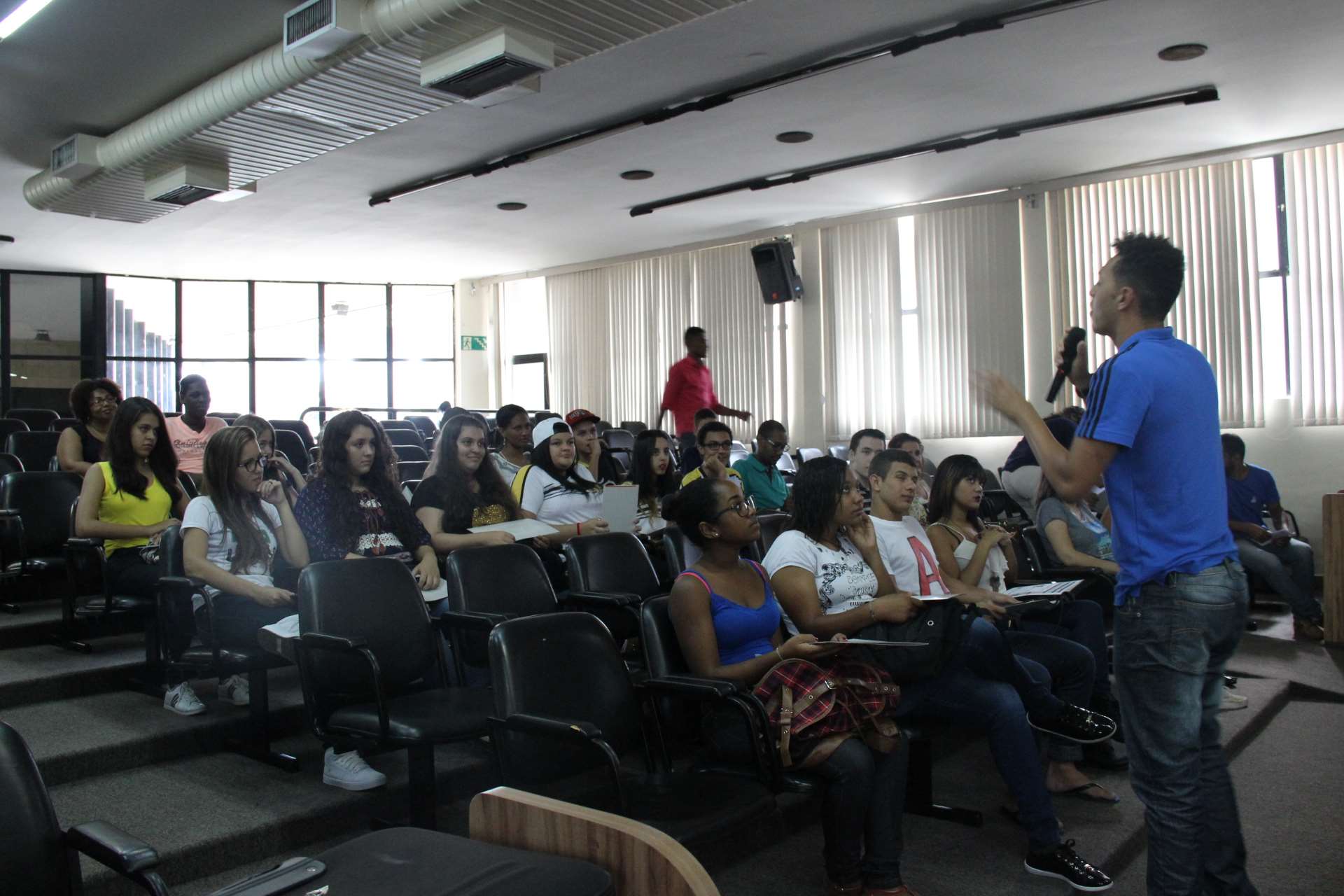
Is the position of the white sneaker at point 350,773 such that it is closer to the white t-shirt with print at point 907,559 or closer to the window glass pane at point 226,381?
the white t-shirt with print at point 907,559

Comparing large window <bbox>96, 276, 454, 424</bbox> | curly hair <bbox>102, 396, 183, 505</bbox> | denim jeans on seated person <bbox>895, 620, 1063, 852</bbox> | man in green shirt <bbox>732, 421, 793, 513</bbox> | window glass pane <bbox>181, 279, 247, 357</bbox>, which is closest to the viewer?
denim jeans on seated person <bbox>895, 620, 1063, 852</bbox>

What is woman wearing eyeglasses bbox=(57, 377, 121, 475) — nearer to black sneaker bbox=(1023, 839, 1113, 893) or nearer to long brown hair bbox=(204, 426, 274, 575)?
long brown hair bbox=(204, 426, 274, 575)

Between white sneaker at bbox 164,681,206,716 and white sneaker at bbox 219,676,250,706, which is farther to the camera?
white sneaker at bbox 219,676,250,706

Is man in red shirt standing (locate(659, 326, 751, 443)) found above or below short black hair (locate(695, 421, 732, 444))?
above

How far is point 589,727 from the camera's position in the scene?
2.22m

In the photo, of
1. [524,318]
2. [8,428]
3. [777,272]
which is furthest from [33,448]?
[524,318]

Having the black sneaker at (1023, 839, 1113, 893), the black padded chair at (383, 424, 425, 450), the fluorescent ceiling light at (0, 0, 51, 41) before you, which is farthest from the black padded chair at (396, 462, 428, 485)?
the black sneaker at (1023, 839, 1113, 893)

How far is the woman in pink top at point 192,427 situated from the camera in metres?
5.62

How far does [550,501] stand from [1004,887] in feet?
8.31

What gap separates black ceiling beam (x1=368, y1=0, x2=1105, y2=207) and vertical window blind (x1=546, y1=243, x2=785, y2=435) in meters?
3.41

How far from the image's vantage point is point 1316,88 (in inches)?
248

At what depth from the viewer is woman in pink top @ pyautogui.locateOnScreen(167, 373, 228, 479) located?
5621mm

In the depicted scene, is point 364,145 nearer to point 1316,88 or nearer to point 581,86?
point 581,86

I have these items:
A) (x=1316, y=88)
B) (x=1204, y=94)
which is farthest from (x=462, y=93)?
(x=1316, y=88)
